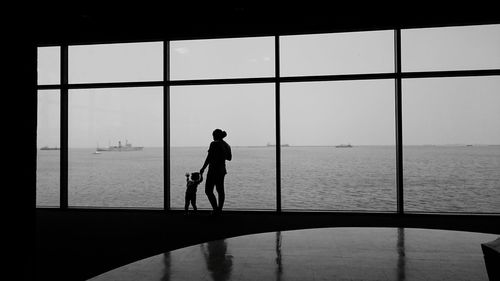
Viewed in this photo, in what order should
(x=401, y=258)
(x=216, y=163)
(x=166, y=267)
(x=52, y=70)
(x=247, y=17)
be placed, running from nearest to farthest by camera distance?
1. (x=166, y=267)
2. (x=401, y=258)
3. (x=247, y=17)
4. (x=216, y=163)
5. (x=52, y=70)

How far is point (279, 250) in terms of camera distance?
2680 mm

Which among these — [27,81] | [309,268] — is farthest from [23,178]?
[309,268]

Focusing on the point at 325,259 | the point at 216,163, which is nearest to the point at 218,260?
the point at 325,259

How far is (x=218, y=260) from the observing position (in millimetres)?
2402

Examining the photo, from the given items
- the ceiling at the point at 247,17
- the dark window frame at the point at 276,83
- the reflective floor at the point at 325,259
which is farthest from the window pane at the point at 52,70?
the reflective floor at the point at 325,259

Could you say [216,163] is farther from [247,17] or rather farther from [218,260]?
[218,260]

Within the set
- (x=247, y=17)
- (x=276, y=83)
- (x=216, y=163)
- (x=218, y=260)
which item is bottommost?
(x=218, y=260)

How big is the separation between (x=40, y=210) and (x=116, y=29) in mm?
3506

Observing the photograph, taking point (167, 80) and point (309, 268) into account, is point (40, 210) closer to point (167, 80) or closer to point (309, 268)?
point (167, 80)

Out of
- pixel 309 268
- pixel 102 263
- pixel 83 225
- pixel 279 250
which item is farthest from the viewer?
pixel 83 225

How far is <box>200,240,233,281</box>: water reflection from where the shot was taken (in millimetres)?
2102

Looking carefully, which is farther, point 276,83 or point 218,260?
point 276,83

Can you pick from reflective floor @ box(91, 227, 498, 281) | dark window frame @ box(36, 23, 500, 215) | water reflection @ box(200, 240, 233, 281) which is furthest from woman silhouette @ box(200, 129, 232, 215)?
water reflection @ box(200, 240, 233, 281)

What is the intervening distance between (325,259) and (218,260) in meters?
0.81
